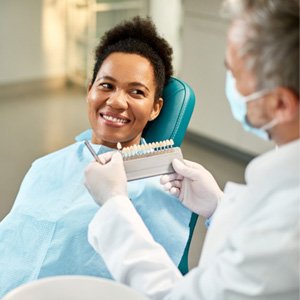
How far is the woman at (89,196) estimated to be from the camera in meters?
1.66

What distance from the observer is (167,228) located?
1.67 meters

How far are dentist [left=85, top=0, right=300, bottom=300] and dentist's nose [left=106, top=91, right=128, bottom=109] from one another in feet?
1.96

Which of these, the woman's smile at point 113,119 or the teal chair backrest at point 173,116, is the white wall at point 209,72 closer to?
the teal chair backrest at point 173,116

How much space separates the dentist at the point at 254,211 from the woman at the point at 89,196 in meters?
0.44

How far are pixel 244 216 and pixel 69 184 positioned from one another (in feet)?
2.58

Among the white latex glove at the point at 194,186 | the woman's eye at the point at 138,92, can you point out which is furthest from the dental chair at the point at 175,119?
the white latex glove at the point at 194,186

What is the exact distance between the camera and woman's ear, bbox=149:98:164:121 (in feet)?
6.24

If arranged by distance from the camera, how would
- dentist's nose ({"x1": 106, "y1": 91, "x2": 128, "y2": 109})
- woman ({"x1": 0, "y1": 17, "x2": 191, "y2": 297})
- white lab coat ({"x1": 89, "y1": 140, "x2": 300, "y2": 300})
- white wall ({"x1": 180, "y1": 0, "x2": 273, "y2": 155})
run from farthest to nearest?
white wall ({"x1": 180, "y1": 0, "x2": 273, "y2": 155})
dentist's nose ({"x1": 106, "y1": 91, "x2": 128, "y2": 109})
woman ({"x1": 0, "y1": 17, "x2": 191, "y2": 297})
white lab coat ({"x1": 89, "y1": 140, "x2": 300, "y2": 300})

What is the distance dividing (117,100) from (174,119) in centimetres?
19

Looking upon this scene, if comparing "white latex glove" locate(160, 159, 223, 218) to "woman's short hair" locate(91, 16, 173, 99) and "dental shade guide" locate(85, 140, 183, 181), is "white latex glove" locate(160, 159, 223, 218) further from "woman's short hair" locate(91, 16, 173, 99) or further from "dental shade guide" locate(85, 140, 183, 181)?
"woman's short hair" locate(91, 16, 173, 99)

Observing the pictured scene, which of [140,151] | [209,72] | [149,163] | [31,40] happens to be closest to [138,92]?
[140,151]

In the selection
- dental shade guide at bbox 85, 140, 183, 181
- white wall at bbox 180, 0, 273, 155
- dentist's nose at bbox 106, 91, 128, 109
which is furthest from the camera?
white wall at bbox 180, 0, 273, 155

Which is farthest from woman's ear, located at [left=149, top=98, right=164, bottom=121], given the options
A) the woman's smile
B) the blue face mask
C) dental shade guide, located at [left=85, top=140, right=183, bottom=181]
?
the blue face mask

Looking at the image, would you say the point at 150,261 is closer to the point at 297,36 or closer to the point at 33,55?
the point at 297,36
